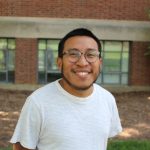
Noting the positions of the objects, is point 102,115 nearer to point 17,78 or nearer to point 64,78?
point 64,78

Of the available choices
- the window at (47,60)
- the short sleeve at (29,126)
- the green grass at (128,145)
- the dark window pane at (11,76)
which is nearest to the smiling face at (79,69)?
the short sleeve at (29,126)

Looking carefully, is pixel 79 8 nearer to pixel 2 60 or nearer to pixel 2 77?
pixel 2 60

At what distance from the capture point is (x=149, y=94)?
16953 millimetres

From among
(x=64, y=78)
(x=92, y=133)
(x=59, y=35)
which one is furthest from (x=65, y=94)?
(x=59, y=35)

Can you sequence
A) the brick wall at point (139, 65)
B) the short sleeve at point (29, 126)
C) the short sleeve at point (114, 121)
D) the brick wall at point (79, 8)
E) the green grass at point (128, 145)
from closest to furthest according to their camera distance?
the short sleeve at point (29, 126) < the short sleeve at point (114, 121) < the green grass at point (128, 145) < the brick wall at point (79, 8) < the brick wall at point (139, 65)

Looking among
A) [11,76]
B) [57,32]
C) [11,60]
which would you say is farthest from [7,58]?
[57,32]

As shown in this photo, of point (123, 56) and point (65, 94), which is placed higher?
point (65, 94)

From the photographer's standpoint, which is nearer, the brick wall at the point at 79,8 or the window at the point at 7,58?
the brick wall at the point at 79,8

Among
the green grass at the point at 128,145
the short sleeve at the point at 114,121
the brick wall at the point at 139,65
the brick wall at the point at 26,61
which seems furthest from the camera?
the brick wall at the point at 139,65

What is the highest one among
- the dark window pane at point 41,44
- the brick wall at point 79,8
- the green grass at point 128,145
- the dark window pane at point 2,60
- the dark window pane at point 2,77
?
the brick wall at point 79,8

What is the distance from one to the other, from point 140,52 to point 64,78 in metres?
15.1

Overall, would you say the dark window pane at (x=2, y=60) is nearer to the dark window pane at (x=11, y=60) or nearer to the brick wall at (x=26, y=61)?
the dark window pane at (x=11, y=60)

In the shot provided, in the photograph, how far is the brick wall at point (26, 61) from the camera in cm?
1709

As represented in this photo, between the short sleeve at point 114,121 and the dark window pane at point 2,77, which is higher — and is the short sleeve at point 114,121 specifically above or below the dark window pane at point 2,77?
above
